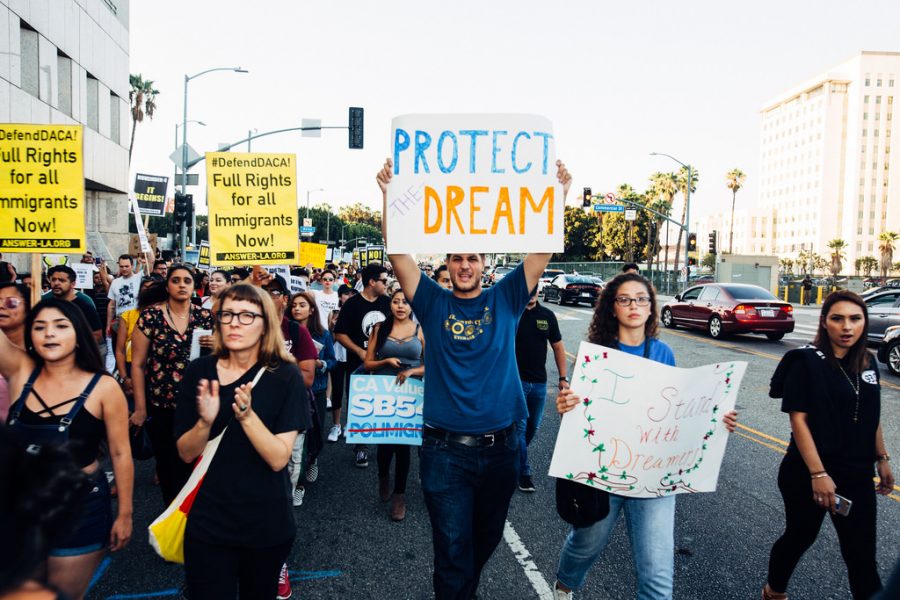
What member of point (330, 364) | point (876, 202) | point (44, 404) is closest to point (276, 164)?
point (330, 364)

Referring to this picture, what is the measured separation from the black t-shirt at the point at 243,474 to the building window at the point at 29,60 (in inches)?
791

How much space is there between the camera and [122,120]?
2627cm

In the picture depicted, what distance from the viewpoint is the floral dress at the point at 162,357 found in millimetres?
4043

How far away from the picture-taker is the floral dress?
4.04 m

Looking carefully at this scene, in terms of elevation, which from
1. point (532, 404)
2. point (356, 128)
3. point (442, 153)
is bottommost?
point (532, 404)

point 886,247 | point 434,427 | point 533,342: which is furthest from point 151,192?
point 886,247

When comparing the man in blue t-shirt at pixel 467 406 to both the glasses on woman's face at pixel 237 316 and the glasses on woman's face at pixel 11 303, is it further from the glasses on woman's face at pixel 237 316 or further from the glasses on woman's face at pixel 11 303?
the glasses on woman's face at pixel 11 303

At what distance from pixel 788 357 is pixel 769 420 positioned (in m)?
5.12

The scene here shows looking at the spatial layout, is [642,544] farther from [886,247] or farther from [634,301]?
[886,247]

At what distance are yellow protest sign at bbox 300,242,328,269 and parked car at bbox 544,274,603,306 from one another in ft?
52.3

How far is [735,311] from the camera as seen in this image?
1583cm

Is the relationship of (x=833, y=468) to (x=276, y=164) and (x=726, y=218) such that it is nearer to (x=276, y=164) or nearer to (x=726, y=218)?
(x=276, y=164)

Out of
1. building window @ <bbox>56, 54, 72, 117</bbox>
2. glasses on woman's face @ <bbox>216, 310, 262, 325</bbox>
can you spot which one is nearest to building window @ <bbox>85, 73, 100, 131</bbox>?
building window @ <bbox>56, 54, 72, 117</bbox>

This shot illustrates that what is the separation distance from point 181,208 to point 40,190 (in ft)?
46.5
